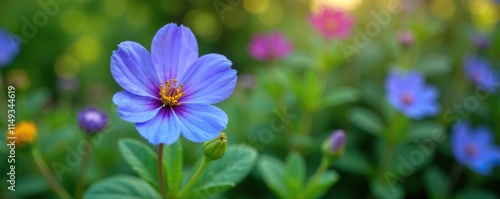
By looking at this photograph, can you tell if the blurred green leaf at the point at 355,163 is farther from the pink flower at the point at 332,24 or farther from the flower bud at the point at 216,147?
the flower bud at the point at 216,147

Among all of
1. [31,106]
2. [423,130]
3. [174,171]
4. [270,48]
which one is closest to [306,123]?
[270,48]

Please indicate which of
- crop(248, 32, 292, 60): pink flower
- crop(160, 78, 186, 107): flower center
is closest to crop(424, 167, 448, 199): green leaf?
crop(248, 32, 292, 60): pink flower

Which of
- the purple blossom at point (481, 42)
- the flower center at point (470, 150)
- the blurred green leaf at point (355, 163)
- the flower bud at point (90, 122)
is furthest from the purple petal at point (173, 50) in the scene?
the purple blossom at point (481, 42)

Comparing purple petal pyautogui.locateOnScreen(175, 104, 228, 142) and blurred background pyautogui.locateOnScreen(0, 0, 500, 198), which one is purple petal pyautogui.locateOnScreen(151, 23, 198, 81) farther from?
blurred background pyautogui.locateOnScreen(0, 0, 500, 198)

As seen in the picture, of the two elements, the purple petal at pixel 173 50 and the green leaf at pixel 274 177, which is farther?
the green leaf at pixel 274 177

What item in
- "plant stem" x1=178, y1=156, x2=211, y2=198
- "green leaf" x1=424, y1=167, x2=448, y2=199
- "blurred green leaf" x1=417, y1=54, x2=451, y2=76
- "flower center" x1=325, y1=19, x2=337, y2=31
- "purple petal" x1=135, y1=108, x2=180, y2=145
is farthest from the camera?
"blurred green leaf" x1=417, y1=54, x2=451, y2=76

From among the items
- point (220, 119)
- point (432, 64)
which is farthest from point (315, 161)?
point (220, 119)

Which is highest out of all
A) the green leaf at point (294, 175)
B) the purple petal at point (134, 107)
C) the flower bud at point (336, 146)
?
the purple petal at point (134, 107)
